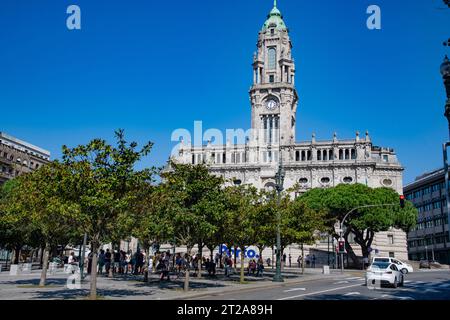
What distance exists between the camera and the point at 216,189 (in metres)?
25.4

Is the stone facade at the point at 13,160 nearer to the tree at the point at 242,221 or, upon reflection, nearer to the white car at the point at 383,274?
the tree at the point at 242,221

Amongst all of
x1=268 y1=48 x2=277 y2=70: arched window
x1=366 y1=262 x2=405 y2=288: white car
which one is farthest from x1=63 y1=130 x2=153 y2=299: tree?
x1=268 y1=48 x2=277 y2=70: arched window

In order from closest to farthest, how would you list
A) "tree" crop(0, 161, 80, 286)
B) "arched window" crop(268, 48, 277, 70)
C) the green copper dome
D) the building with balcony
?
"tree" crop(0, 161, 80, 286), the building with balcony, "arched window" crop(268, 48, 277, 70), the green copper dome

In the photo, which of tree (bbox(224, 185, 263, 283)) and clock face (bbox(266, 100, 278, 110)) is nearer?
tree (bbox(224, 185, 263, 283))

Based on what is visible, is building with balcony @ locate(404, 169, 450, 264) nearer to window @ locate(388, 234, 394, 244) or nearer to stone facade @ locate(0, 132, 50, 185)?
window @ locate(388, 234, 394, 244)

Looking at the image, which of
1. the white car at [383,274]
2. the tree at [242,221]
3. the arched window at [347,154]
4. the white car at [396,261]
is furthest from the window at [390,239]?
the white car at [383,274]

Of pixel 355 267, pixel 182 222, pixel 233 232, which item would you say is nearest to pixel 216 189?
pixel 182 222

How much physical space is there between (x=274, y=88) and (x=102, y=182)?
2965 inches

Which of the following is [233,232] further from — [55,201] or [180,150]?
[180,150]

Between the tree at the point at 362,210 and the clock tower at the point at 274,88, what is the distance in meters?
26.6

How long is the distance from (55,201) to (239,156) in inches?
2828

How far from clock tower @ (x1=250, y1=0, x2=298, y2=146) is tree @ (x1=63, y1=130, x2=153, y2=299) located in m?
69.5

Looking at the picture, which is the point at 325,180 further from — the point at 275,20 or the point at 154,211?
the point at 154,211

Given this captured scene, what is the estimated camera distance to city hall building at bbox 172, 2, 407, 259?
3223 inches
